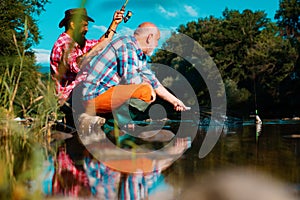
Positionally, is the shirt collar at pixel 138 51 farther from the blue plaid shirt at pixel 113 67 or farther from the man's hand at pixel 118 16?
the man's hand at pixel 118 16

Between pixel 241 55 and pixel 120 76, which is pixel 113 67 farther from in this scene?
pixel 241 55

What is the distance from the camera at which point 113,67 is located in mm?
4348

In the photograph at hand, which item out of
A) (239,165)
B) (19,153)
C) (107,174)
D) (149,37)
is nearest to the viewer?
(107,174)

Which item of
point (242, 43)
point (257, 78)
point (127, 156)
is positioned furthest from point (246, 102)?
point (127, 156)

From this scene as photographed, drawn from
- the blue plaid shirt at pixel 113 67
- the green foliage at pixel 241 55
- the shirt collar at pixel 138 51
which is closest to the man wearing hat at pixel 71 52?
the blue plaid shirt at pixel 113 67

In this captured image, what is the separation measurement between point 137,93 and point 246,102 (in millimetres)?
19566

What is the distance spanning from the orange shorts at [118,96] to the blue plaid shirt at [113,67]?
77 mm

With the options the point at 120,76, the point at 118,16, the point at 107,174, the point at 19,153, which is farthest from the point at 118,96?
the point at 107,174

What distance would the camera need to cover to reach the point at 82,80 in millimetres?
4480

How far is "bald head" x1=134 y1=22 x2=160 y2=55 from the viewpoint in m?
4.45

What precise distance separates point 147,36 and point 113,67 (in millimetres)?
500

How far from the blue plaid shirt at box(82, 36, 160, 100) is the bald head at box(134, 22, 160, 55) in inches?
3.8

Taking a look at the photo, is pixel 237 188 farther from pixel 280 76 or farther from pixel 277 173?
pixel 280 76

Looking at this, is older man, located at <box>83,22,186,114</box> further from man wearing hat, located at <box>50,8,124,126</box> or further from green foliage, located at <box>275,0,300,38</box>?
green foliage, located at <box>275,0,300,38</box>
